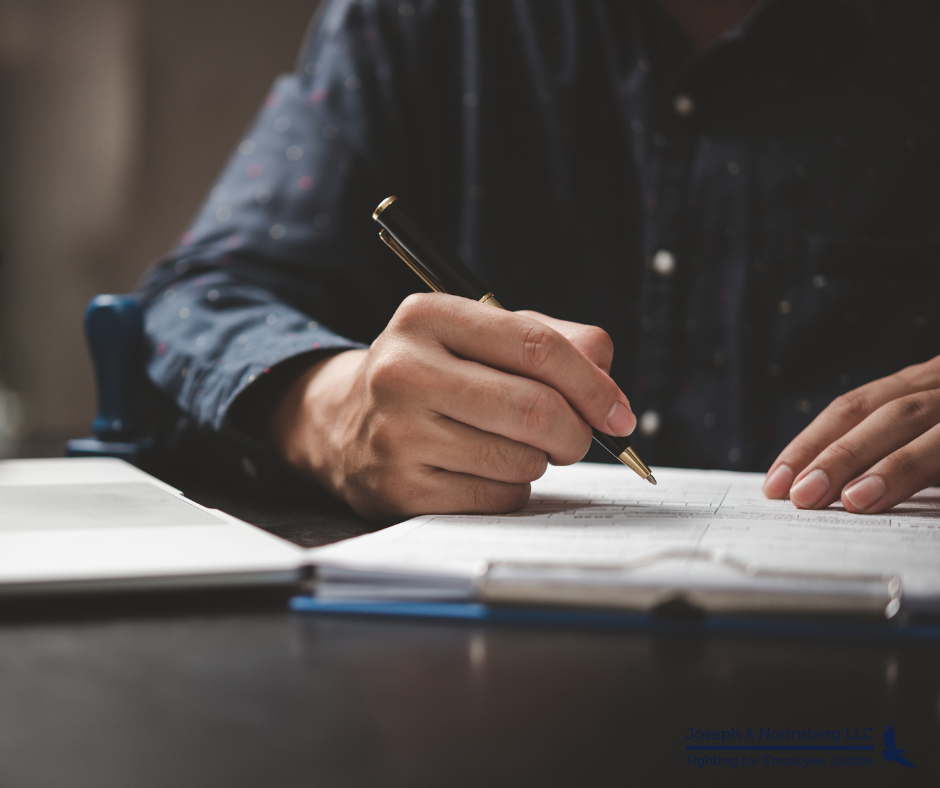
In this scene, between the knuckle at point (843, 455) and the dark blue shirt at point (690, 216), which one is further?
the dark blue shirt at point (690, 216)

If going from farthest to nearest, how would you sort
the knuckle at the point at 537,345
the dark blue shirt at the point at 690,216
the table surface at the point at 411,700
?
the dark blue shirt at the point at 690,216 < the knuckle at the point at 537,345 < the table surface at the point at 411,700

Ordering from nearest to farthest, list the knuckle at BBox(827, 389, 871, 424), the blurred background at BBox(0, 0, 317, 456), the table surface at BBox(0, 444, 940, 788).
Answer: the table surface at BBox(0, 444, 940, 788) < the knuckle at BBox(827, 389, 871, 424) < the blurred background at BBox(0, 0, 317, 456)

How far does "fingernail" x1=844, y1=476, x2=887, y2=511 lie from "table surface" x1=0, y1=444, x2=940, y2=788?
20 cm

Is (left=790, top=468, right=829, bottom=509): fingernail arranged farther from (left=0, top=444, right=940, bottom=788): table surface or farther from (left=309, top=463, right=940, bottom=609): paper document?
(left=0, top=444, right=940, bottom=788): table surface

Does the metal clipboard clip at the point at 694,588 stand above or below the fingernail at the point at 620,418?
below

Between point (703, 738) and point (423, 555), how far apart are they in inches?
5.1

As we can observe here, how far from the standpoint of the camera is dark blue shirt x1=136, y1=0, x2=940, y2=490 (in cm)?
81

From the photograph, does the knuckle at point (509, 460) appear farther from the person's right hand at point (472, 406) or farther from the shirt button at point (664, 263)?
the shirt button at point (664, 263)

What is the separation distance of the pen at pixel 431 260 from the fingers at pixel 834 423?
8 cm

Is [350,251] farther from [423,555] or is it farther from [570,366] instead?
[423,555]

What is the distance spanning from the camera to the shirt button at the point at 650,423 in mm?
826

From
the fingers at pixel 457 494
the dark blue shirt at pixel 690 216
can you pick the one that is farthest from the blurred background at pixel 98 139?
the fingers at pixel 457 494

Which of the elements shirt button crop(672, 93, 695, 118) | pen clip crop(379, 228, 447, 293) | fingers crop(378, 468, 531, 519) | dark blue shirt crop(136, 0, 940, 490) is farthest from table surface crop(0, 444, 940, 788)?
shirt button crop(672, 93, 695, 118)

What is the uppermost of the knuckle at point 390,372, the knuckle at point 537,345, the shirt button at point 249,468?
the knuckle at point 537,345
